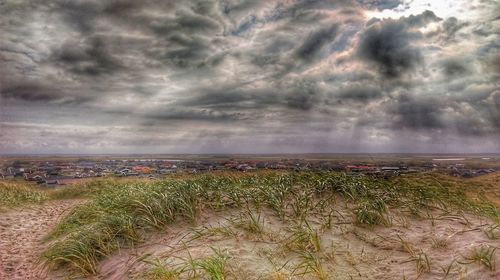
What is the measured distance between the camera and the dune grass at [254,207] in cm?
734

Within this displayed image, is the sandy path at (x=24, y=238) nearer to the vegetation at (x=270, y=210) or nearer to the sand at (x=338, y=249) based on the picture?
the vegetation at (x=270, y=210)

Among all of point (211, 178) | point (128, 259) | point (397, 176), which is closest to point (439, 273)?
point (128, 259)

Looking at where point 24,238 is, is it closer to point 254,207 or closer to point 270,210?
point 254,207

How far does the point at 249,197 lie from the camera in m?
8.56

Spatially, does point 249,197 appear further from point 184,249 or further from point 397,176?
point 397,176

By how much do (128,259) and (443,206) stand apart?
293 inches

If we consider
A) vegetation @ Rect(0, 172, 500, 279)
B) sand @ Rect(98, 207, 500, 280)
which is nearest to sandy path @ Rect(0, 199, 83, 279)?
vegetation @ Rect(0, 172, 500, 279)

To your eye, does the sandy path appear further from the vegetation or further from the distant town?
the distant town

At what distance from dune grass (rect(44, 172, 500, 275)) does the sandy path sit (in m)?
0.51

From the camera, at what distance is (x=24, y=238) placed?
33.3ft

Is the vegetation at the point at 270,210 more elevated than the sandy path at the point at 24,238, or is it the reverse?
the vegetation at the point at 270,210

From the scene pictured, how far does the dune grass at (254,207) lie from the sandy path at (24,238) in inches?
20.1

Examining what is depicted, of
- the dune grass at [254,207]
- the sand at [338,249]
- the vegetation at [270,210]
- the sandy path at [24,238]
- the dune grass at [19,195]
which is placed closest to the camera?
the sand at [338,249]

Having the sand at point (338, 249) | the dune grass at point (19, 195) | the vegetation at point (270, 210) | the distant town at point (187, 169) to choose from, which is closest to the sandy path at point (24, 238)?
the vegetation at point (270, 210)
